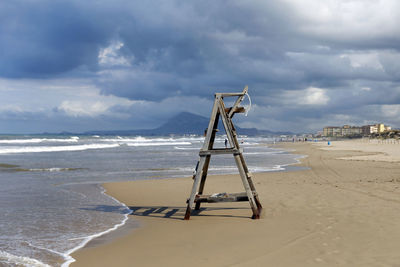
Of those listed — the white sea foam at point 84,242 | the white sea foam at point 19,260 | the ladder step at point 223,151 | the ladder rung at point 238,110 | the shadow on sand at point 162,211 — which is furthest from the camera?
the shadow on sand at point 162,211

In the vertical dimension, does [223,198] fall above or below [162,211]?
above

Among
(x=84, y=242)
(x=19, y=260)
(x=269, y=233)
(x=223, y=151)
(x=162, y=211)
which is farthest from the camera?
(x=162, y=211)

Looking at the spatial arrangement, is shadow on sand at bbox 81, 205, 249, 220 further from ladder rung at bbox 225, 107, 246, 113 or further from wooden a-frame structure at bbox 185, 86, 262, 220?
ladder rung at bbox 225, 107, 246, 113

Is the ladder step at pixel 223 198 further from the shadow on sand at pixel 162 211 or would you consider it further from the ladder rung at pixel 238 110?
the ladder rung at pixel 238 110

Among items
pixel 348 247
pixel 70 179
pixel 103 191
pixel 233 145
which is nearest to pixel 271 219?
pixel 233 145

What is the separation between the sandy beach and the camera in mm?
5672

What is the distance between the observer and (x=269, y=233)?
7219 mm

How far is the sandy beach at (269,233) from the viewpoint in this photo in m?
5.67

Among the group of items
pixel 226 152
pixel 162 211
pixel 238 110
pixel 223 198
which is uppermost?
pixel 238 110

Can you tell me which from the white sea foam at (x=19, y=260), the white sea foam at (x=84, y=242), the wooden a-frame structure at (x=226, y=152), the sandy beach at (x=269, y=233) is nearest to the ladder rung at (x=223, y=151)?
the wooden a-frame structure at (x=226, y=152)

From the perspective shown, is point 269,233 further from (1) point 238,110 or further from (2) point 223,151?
(1) point 238,110

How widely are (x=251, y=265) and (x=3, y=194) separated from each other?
10030 mm

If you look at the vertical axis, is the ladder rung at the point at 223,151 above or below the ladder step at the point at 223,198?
above

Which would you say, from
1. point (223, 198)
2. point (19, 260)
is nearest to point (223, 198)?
point (223, 198)
